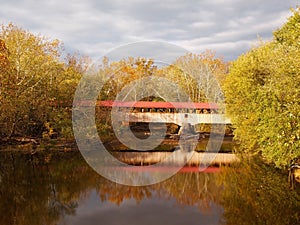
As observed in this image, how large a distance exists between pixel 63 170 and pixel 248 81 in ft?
42.7

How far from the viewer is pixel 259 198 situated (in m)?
14.8

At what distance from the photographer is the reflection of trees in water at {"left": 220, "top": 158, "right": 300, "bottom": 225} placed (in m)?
12.6

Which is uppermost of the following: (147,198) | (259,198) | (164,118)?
(164,118)

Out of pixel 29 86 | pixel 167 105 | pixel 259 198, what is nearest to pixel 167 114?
pixel 167 105

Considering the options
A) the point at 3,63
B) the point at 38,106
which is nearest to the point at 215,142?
the point at 38,106

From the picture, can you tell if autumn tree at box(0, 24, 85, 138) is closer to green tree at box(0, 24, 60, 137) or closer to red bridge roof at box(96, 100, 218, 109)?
green tree at box(0, 24, 60, 137)

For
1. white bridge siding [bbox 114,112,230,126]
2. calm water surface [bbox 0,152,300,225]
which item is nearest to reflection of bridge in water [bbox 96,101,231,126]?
white bridge siding [bbox 114,112,230,126]

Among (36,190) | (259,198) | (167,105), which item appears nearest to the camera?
(259,198)

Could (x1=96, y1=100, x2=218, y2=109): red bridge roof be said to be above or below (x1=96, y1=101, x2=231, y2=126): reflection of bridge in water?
above

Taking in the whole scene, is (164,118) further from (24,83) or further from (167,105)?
(24,83)

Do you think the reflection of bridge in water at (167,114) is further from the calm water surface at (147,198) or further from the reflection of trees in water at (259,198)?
the reflection of trees in water at (259,198)

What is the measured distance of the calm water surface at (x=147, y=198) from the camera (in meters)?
12.8

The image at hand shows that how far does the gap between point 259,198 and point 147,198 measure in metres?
5.00

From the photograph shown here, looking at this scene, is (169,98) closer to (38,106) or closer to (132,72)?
(132,72)
